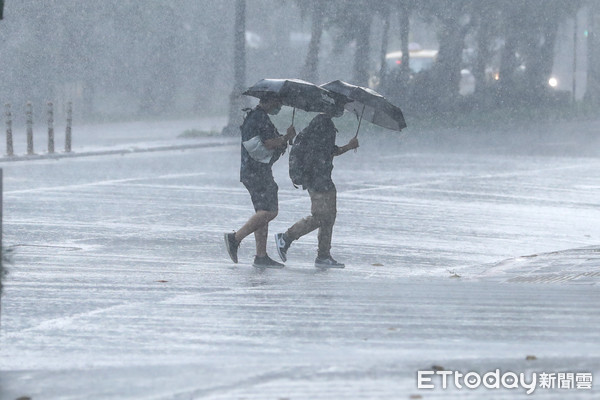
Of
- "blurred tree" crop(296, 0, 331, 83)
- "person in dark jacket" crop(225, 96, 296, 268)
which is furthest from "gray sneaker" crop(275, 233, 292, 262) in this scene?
"blurred tree" crop(296, 0, 331, 83)

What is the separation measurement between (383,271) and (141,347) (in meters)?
4.55

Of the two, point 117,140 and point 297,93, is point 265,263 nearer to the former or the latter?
point 297,93

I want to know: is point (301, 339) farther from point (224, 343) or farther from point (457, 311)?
point (457, 311)

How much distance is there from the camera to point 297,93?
10.5 m

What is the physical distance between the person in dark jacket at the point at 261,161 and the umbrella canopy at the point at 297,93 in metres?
0.12

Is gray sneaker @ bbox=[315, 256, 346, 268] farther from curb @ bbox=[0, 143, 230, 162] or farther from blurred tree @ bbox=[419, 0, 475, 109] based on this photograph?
blurred tree @ bbox=[419, 0, 475, 109]

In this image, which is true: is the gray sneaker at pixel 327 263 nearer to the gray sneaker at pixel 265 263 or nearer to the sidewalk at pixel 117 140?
the gray sneaker at pixel 265 263

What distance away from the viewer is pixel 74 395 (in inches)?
226

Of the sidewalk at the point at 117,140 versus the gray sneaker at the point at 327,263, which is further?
the sidewalk at the point at 117,140

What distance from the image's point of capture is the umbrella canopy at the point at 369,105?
424 inches

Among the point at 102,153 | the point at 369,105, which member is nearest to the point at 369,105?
the point at 369,105

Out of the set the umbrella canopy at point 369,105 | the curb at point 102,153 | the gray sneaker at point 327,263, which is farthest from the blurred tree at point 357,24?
the gray sneaker at point 327,263

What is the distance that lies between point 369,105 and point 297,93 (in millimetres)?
715

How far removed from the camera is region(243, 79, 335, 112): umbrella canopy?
10523 millimetres
